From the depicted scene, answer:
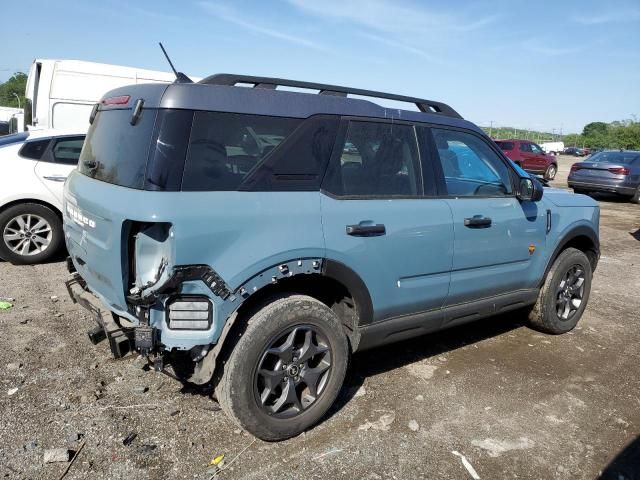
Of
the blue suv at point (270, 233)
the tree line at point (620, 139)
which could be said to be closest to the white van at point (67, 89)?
the blue suv at point (270, 233)

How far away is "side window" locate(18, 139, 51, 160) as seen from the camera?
6.27m

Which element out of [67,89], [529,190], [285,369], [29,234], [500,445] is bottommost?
[500,445]

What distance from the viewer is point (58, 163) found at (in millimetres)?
6367

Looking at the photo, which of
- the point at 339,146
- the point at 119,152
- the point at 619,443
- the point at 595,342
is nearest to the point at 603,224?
the point at 595,342

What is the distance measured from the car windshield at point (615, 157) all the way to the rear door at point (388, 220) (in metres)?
14.8

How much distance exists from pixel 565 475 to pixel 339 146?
221 centimetres

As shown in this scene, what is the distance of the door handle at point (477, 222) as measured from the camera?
366cm

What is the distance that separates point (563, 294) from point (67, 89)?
8.48 m

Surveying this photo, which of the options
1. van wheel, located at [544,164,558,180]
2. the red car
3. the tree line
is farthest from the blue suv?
the tree line

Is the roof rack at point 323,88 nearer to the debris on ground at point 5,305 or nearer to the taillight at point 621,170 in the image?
the debris on ground at point 5,305

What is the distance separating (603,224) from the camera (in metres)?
11.7

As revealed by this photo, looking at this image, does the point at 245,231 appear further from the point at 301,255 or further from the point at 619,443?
the point at 619,443

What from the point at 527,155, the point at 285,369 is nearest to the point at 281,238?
the point at 285,369

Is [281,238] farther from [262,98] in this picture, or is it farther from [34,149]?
[34,149]
